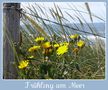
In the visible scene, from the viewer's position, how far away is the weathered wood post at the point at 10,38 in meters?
3.07

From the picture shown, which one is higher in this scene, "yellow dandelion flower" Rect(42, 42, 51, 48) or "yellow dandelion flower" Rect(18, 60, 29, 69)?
"yellow dandelion flower" Rect(42, 42, 51, 48)

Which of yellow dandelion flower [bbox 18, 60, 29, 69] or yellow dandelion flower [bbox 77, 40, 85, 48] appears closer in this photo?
yellow dandelion flower [bbox 18, 60, 29, 69]

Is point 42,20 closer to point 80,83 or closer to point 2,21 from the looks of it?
point 2,21

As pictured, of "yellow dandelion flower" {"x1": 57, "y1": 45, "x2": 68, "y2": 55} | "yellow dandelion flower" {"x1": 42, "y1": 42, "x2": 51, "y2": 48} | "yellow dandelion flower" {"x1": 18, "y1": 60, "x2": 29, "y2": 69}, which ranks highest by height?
"yellow dandelion flower" {"x1": 42, "y1": 42, "x2": 51, "y2": 48}

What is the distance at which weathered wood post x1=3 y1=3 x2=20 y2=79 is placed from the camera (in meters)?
3.07

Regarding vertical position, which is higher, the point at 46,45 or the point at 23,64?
the point at 46,45

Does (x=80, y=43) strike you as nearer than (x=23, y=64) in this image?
No

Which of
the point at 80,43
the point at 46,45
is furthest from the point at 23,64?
the point at 80,43

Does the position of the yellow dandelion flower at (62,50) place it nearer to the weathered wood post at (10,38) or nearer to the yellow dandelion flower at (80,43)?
the yellow dandelion flower at (80,43)

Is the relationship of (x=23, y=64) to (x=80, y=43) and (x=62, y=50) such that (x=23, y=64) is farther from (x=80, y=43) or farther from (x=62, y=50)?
(x=80, y=43)

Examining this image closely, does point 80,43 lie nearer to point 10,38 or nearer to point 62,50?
point 62,50

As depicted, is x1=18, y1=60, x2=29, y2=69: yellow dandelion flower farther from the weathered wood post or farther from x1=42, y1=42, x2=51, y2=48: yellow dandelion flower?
x1=42, y1=42, x2=51, y2=48: yellow dandelion flower

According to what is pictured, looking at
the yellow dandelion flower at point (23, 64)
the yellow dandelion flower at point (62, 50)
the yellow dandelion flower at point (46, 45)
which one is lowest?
the yellow dandelion flower at point (23, 64)

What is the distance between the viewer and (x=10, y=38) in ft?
10.1
